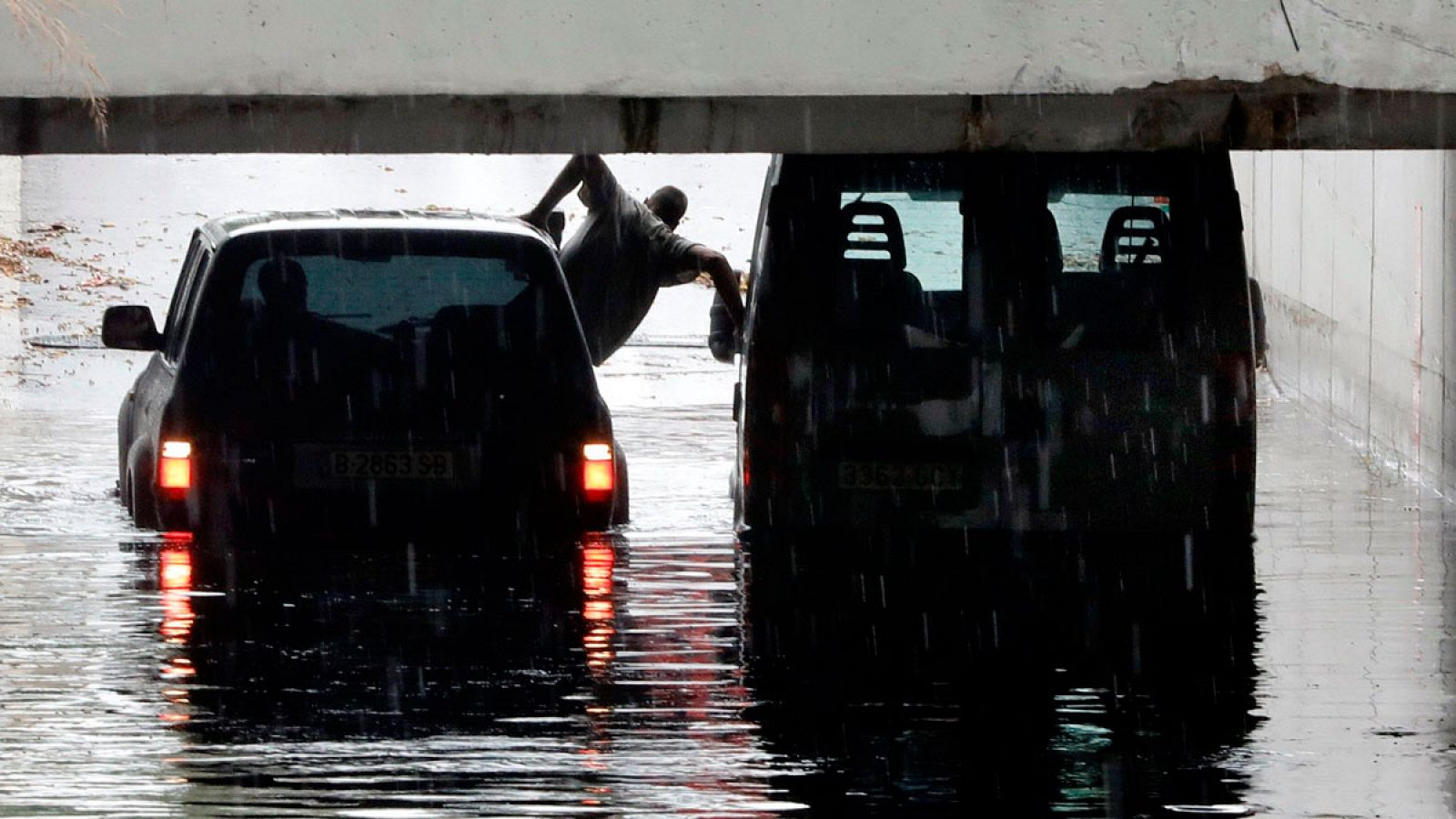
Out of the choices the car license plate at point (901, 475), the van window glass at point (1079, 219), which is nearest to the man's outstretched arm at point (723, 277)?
the car license plate at point (901, 475)

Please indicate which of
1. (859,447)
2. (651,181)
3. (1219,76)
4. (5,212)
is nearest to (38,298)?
(5,212)

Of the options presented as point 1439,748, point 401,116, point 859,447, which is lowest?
point 1439,748

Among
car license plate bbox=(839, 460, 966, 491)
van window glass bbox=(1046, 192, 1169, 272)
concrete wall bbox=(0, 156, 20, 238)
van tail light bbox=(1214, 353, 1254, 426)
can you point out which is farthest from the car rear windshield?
concrete wall bbox=(0, 156, 20, 238)

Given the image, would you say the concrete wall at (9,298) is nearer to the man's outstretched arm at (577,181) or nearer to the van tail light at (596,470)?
the man's outstretched arm at (577,181)

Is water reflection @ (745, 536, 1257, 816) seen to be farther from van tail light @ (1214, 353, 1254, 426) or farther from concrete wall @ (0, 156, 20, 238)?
concrete wall @ (0, 156, 20, 238)

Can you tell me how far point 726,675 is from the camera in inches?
339

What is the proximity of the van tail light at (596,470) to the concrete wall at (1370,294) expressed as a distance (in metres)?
5.64

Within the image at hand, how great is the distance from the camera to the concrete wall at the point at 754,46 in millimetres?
8672

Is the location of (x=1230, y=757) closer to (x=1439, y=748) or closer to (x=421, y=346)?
(x=1439, y=748)

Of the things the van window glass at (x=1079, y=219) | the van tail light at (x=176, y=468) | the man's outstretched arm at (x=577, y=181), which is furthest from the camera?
the man's outstretched arm at (x=577, y=181)

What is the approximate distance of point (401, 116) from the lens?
29.4 feet

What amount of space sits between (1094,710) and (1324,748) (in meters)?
0.81

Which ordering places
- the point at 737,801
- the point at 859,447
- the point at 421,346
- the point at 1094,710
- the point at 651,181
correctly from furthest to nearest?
the point at 651,181, the point at 859,447, the point at 421,346, the point at 1094,710, the point at 737,801

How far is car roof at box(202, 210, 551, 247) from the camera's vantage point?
9.40m
